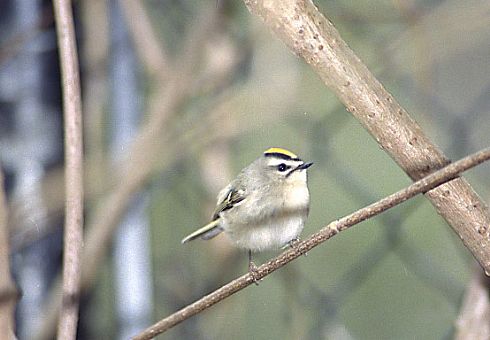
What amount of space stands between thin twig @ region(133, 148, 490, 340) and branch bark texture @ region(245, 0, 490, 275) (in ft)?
0.19

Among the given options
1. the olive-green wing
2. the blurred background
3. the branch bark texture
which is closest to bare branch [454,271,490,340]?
the blurred background

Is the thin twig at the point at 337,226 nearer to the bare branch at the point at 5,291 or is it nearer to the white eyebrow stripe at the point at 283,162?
the bare branch at the point at 5,291

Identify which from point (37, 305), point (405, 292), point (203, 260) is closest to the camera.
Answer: point (37, 305)

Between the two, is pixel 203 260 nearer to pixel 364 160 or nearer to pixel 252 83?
pixel 252 83

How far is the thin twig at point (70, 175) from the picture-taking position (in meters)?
0.39

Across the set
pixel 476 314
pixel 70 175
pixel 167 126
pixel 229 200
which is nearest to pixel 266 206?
pixel 229 200

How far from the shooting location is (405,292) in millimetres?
1673

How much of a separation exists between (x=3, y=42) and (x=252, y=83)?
0.30 m

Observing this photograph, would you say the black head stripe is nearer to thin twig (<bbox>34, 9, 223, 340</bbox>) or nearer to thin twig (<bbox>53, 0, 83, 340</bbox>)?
thin twig (<bbox>34, 9, 223, 340</bbox>)

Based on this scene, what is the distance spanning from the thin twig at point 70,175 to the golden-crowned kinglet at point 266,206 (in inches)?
16.0

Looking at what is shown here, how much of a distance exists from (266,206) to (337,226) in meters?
0.50

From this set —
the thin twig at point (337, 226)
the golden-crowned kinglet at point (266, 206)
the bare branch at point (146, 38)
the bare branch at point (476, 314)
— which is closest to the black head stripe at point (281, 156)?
the golden-crowned kinglet at point (266, 206)

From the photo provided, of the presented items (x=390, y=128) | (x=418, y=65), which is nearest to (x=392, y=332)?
(x=418, y=65)

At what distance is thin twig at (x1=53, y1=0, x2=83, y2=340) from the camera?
39 centimetres
